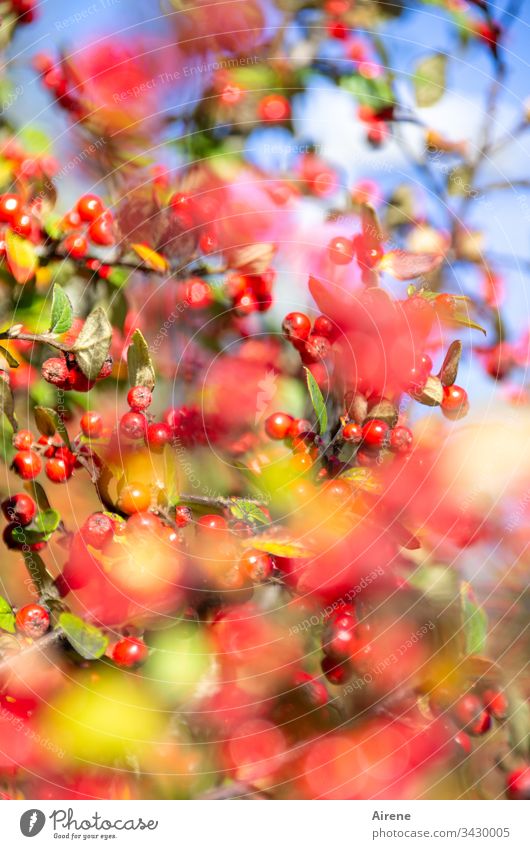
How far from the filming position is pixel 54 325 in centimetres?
47

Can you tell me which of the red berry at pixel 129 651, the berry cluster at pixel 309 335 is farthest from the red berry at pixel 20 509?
the berry cluster at pixel 309 335

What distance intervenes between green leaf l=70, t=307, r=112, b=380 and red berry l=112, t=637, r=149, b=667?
18 centimetres

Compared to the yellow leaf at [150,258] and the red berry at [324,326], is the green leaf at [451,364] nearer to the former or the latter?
the red berry at [324,326]

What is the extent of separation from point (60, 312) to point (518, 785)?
481 millimetres

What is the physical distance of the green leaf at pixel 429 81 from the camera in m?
0.56

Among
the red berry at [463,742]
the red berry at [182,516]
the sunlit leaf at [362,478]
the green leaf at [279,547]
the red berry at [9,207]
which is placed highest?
the red berry at [9,207]

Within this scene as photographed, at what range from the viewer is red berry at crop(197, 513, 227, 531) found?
19.2 inches

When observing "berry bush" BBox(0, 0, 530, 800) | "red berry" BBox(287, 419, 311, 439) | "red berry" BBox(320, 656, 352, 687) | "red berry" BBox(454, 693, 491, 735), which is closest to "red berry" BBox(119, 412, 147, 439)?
"berry bush" BBox(0, 0, 530, 800)

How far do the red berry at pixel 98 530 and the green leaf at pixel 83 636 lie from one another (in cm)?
5

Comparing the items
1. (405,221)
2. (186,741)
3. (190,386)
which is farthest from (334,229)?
(186,741)

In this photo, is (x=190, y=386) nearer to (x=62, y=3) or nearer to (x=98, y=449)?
(x=98, y=449)

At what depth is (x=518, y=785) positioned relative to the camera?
1.79 feet

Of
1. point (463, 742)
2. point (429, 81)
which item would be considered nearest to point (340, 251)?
point (429, 81)

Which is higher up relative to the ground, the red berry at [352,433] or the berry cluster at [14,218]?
the berry cluster at [14,218]
